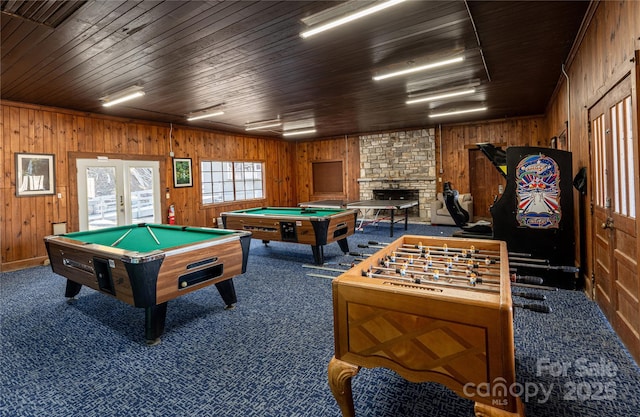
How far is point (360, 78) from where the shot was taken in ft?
15.1

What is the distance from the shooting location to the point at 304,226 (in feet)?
15.1

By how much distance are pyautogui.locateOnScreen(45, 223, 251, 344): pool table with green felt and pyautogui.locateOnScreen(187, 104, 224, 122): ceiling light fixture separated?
3.37 meters

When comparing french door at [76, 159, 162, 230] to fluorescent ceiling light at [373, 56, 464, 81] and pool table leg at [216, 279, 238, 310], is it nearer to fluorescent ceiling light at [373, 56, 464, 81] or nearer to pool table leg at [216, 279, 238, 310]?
pool table leg at [216, 279, 238, 310]

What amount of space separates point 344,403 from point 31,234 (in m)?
6.27

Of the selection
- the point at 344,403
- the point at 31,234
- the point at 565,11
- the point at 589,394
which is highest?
the point at 565,11

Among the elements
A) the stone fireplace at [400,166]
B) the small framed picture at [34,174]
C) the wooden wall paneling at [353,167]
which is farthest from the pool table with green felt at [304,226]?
the wooden wall paneling at [353,167]

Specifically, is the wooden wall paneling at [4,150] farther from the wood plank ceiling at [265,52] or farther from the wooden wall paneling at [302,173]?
the wooden wall paneling at [302,173]

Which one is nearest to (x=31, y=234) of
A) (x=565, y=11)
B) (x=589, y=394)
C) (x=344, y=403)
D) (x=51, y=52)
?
(x=51, y=52)

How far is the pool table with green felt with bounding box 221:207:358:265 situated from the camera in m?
4.52

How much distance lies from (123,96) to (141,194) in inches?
99.1

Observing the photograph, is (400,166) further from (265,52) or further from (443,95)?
(265,52)

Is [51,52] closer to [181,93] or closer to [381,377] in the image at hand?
[181,93]

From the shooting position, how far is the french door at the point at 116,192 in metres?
5.99

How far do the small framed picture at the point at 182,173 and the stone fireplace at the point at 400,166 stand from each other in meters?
4.98
